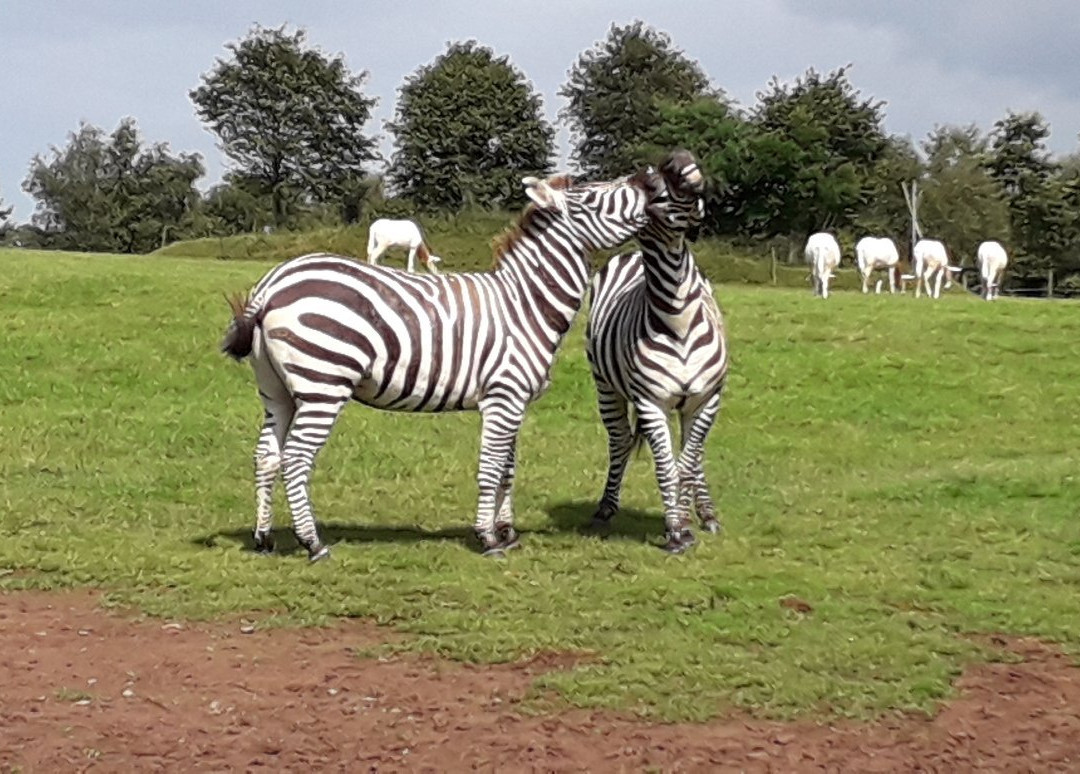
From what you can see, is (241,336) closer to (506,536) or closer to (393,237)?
(506,536)

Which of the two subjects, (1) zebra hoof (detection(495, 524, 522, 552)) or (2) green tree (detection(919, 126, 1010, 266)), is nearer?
(1) zebra hoof (detection(495, 524, 522, 552))

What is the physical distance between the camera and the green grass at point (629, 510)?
6.84m

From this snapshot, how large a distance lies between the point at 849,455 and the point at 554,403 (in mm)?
4240

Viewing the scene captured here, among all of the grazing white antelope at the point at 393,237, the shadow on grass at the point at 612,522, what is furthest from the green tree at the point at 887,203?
the shadow on grass at the point at 612,522

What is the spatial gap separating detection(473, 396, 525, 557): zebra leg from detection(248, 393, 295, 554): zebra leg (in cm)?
142

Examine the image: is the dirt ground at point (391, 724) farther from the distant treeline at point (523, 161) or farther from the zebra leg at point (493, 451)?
the distant treeline at point (523, 161)

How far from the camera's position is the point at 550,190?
9211 millimetres

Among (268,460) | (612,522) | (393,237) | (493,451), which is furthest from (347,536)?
(393,237)

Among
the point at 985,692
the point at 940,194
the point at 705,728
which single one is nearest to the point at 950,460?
the point at 985,692

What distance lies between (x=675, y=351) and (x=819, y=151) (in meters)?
51.0

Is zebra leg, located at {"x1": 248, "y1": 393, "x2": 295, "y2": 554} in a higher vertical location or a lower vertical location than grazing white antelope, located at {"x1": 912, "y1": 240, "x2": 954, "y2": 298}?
lower

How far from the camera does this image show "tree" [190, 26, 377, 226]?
71188 millimetres

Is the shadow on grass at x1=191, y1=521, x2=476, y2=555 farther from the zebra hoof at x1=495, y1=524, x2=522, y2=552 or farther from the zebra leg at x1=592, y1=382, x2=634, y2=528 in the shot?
the zebra leg at x1=592, y1=382, x2=634, y2=528

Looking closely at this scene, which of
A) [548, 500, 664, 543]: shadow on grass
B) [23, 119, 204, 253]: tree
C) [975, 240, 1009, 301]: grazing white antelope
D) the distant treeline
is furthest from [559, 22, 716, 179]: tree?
[548, 500, 664, 543]: shadow on grass
